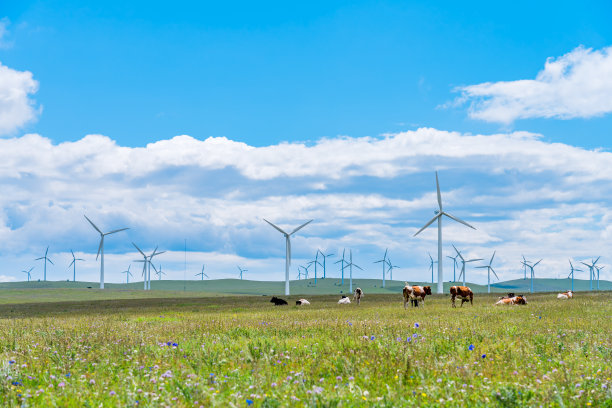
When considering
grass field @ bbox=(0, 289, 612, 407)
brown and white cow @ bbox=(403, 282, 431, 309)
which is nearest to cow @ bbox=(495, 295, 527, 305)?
brown and white cow @ bbox=(403, 282, 431, 309)

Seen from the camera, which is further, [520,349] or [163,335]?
[163,335]

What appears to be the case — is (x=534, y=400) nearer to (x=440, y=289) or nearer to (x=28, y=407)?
(x=28, y=407)

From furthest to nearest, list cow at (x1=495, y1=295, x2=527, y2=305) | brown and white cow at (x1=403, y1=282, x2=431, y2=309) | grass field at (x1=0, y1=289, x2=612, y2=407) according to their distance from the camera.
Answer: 1. cow at (x1=495, y1=295, x2=527, y2=305)
2. brown and white cow at (x1=403, y1=282, x2=431, y2=309)
3. grass field at (x1=0, y1=289, x2=612, y2=407)

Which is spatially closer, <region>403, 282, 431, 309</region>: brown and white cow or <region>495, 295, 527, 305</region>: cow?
<region>403, 282, 431, 309</region>: brown and white cow

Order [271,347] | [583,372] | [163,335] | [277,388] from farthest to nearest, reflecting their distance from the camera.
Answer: [163,335] < [271,347] < [583,372] < [277,388]

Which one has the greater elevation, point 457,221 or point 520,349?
point 457,221

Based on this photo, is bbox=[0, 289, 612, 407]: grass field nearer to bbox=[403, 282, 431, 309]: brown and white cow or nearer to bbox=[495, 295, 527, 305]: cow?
bbox=[403, 282, 431, 309]: brown and white cow

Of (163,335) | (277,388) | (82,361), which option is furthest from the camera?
(163,335)

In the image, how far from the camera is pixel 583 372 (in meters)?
8.92

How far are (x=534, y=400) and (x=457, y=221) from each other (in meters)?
88.5

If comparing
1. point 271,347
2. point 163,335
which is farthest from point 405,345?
point 163,335

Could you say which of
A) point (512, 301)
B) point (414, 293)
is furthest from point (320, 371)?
point (512, 301)

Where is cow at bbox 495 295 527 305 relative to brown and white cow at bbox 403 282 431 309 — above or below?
below

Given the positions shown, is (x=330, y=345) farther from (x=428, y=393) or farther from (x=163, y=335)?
(x=163, y=335)
